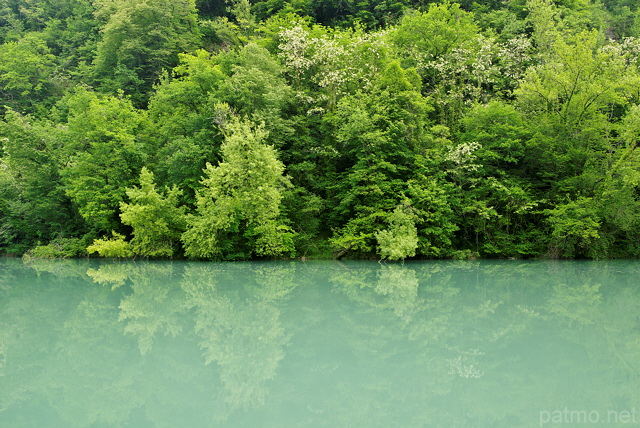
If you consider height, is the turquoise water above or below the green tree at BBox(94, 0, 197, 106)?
below

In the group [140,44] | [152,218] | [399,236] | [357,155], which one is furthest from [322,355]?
[140,44]

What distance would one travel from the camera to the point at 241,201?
72.1 ft

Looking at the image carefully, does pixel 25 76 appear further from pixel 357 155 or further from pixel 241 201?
pixel 357 155

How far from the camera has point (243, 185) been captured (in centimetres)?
2214

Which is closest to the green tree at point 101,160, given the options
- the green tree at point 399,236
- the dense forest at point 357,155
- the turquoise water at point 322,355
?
the dense forest at point 357,155

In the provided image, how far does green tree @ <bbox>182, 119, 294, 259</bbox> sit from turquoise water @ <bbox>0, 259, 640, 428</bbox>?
718 cm

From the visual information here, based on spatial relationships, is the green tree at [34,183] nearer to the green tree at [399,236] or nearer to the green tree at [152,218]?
the green tree at [152,218]

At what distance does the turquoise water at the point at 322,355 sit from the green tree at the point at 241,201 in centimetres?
718

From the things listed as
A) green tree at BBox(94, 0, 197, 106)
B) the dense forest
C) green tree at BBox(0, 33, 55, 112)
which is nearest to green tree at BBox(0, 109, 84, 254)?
the dense forest

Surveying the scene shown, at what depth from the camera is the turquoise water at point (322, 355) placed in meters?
5.45

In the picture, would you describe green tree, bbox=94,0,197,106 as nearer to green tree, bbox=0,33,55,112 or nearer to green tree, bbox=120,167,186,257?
green tree, bbox=0,33,55,112

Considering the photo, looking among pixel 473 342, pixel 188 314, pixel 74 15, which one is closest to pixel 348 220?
pixel 188 314

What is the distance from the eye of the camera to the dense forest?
75.3 ft

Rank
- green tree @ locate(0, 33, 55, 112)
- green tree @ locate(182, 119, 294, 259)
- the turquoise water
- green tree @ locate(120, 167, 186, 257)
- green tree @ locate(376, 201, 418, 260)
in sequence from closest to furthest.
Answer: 1. the turquoise water
2. green tree @ locate(182, 119, 294, 259)
3. green tree @ locate(376, 201, 418, 260)
4. green tree @ locate(120, 167, 186, 257)
5. green tree @ locate(0, 33, 55, 112)
